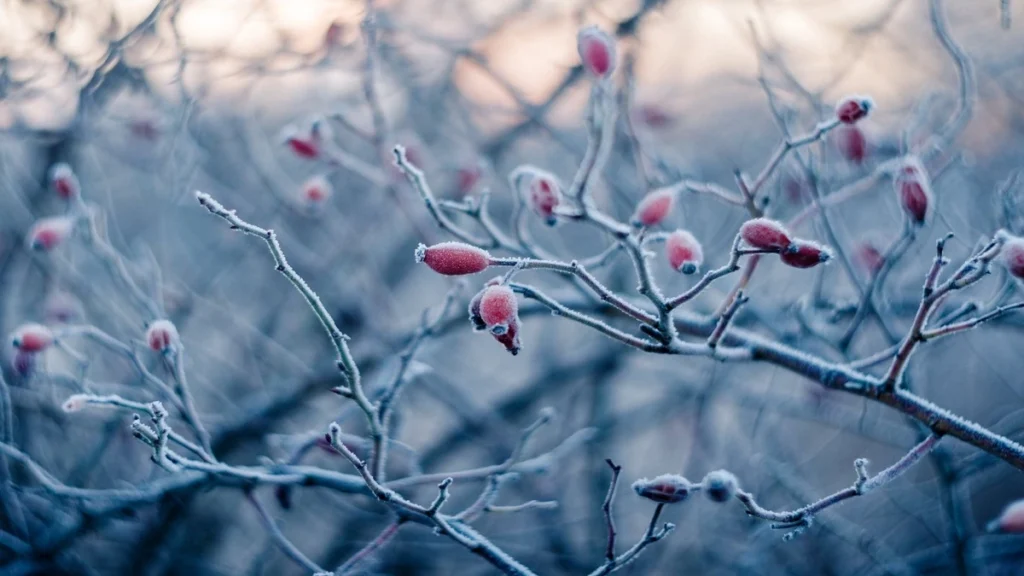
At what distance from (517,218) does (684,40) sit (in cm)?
236

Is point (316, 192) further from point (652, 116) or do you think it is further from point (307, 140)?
point (652, 116)

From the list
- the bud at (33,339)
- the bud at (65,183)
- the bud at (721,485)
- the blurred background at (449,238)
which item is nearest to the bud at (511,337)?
the bud at (721,485)

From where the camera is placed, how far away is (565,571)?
329 cm

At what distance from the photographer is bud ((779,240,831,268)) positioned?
1392mm

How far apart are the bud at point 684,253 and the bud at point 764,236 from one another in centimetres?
19

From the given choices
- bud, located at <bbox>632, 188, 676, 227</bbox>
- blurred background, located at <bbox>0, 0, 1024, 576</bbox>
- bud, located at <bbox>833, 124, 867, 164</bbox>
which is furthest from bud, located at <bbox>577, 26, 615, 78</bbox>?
bud, located at <bbox>833, 124, 867, 164</bbox>

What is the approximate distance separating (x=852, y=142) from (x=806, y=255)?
0.92 metres

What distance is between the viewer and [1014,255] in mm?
1344

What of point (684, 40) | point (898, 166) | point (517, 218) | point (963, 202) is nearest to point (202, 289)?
point (684, 40)

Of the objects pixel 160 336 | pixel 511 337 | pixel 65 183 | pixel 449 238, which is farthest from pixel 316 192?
pixel 511 337

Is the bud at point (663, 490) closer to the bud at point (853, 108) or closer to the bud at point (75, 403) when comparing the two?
the bud at point (853, 108)

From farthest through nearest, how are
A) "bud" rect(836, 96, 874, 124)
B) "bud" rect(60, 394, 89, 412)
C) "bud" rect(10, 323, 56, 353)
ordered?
"bud" rect(10, 323, 56, 353) → "bud" rect(836, 96, 874, 124) → "bud" rect(60, 394, 89, 412)

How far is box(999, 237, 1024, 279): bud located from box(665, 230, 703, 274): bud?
50cm

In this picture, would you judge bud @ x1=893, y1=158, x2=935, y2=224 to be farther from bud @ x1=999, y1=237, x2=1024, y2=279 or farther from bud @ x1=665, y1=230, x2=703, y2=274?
bud @ x1=665, y1=230, x2=703, y2=274
